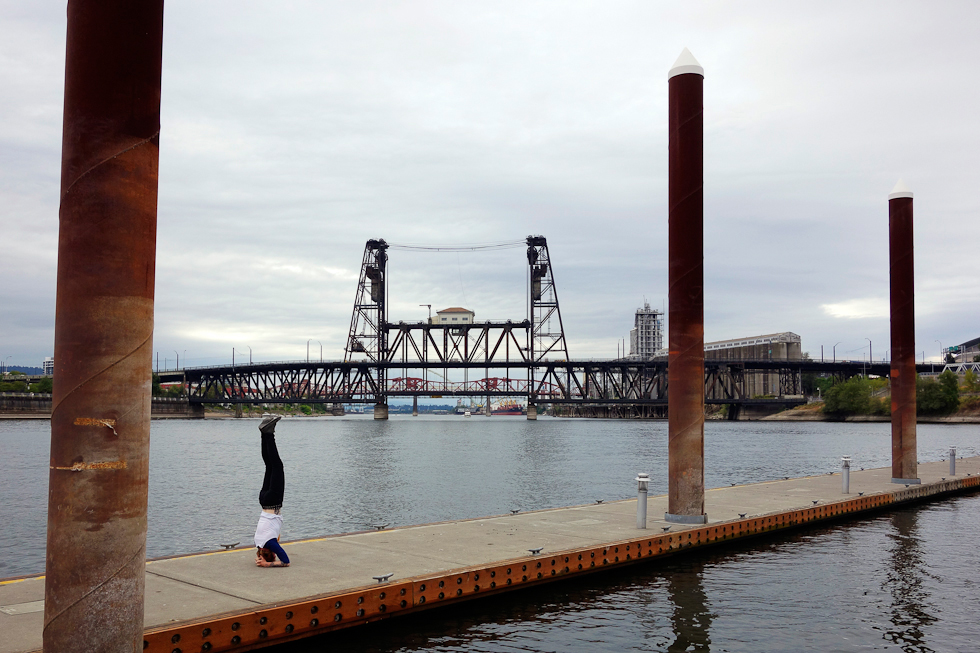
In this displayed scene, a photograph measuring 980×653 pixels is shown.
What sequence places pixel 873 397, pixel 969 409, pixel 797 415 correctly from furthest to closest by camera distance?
pixel 797 415 → pixel 873 397 → pixel 969 409

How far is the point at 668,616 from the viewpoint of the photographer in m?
13.4

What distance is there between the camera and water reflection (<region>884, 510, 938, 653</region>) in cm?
1223

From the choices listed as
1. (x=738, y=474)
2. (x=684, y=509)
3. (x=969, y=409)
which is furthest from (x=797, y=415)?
(x=684, y=509)

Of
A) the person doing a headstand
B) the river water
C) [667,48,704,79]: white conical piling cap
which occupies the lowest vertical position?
the river water

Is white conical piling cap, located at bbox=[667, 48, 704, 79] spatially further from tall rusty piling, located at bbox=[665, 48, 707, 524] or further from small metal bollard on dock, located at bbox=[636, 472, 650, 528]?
small metal bollard on dock, located at bbox=[636, 472, 650, 528]

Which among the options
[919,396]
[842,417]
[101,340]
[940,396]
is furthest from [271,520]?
[842,417]

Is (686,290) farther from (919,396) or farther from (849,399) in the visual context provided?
(849,399)

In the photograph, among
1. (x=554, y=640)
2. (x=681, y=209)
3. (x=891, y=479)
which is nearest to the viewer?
(x=554, y=640)

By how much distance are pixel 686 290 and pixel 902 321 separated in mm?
13054

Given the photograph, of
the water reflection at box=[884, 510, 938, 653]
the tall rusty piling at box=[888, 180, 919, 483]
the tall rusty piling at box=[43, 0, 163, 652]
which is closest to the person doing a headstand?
the tall rusty piling at box=[43, 0, 163, 652]

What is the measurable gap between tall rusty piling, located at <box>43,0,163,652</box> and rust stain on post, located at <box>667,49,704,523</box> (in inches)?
511

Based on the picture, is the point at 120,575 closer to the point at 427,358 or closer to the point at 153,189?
the point at 153,189

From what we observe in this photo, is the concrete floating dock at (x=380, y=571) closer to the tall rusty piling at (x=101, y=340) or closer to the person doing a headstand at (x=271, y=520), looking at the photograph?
the person doing a headstand at (x=271, y=520)

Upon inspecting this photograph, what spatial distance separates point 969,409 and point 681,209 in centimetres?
14601
